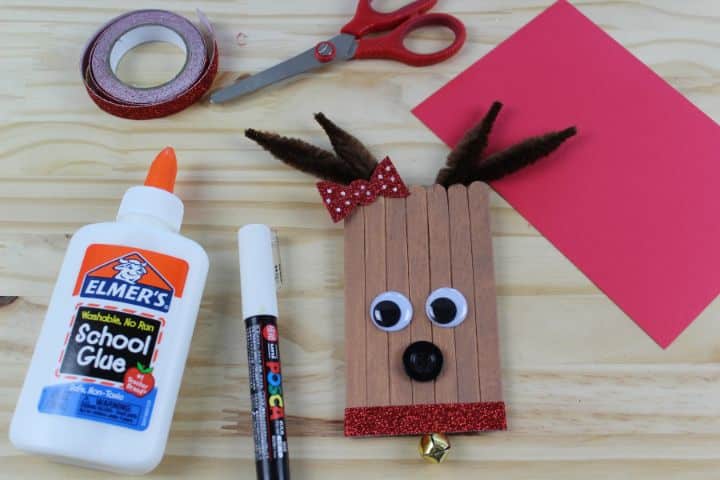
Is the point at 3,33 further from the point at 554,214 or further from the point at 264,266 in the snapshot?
the point at 554,214

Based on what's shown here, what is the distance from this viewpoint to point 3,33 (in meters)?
0.66

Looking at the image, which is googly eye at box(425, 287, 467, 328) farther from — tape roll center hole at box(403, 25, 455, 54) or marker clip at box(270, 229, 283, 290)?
tape roll center hole at box(403, 25, 455, 54)

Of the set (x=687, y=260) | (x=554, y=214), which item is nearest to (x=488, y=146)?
(x=554, y=214)

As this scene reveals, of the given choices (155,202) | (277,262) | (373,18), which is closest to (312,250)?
(277,262)

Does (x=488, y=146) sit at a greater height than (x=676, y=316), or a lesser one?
greater

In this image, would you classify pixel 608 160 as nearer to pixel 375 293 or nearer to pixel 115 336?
pixel 375 293

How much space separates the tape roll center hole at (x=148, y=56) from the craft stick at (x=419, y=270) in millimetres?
268

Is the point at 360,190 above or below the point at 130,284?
above

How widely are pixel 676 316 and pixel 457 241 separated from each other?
0.19 m

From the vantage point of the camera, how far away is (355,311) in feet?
1.70

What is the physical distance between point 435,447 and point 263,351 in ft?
0.47

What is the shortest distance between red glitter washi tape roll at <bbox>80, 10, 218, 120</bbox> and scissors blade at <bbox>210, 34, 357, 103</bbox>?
2 centimetres

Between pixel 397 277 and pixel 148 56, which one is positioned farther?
Result: pixel 148 56

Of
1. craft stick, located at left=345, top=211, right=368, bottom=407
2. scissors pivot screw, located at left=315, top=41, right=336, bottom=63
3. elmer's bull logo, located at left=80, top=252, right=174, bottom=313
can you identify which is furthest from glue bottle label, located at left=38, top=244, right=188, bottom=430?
scissors pivot screw, located at left=315, top=41, right=336, bottom=63
